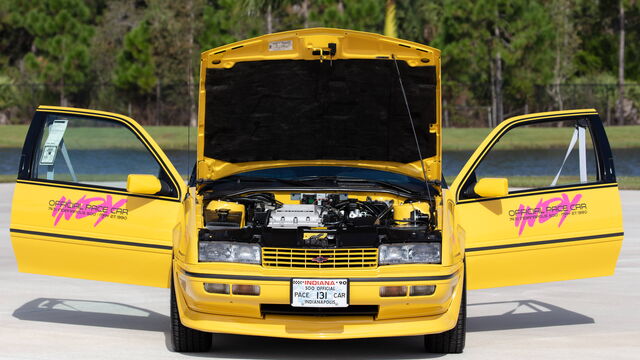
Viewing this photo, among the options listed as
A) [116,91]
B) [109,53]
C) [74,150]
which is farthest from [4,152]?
[109,53]

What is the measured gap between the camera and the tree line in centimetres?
5178

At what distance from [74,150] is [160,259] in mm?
41372

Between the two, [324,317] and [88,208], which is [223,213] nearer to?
[88,208]

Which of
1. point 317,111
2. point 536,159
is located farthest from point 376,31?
point 317,111

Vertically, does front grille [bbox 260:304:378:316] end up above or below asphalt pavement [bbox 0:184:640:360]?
above

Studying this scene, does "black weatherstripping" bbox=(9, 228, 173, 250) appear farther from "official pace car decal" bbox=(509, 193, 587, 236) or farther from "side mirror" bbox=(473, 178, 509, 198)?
"official pace car decal" bbox=(509, 193, 587, 236)

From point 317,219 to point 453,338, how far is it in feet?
3.73

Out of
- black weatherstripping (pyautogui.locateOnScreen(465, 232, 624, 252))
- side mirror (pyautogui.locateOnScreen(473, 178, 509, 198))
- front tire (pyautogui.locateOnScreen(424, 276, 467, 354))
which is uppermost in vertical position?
side mirror (pyautogui.locateOnScreen(473, 178, 509, 198))

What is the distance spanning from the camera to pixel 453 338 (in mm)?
8055

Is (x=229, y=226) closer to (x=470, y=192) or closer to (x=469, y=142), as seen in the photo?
(x=470, y=192)

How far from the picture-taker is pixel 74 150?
4922 cm

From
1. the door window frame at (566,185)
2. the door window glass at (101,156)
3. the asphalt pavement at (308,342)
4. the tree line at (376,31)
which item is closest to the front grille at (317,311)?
the asphalt pavement at (308,342)

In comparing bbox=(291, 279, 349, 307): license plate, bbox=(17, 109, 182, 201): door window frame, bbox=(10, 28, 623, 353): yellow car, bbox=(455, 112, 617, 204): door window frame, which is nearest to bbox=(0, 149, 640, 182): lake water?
bbox=(10, 28, 623, 353): yellow car

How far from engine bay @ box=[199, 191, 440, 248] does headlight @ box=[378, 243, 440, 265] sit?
42 millimetres
